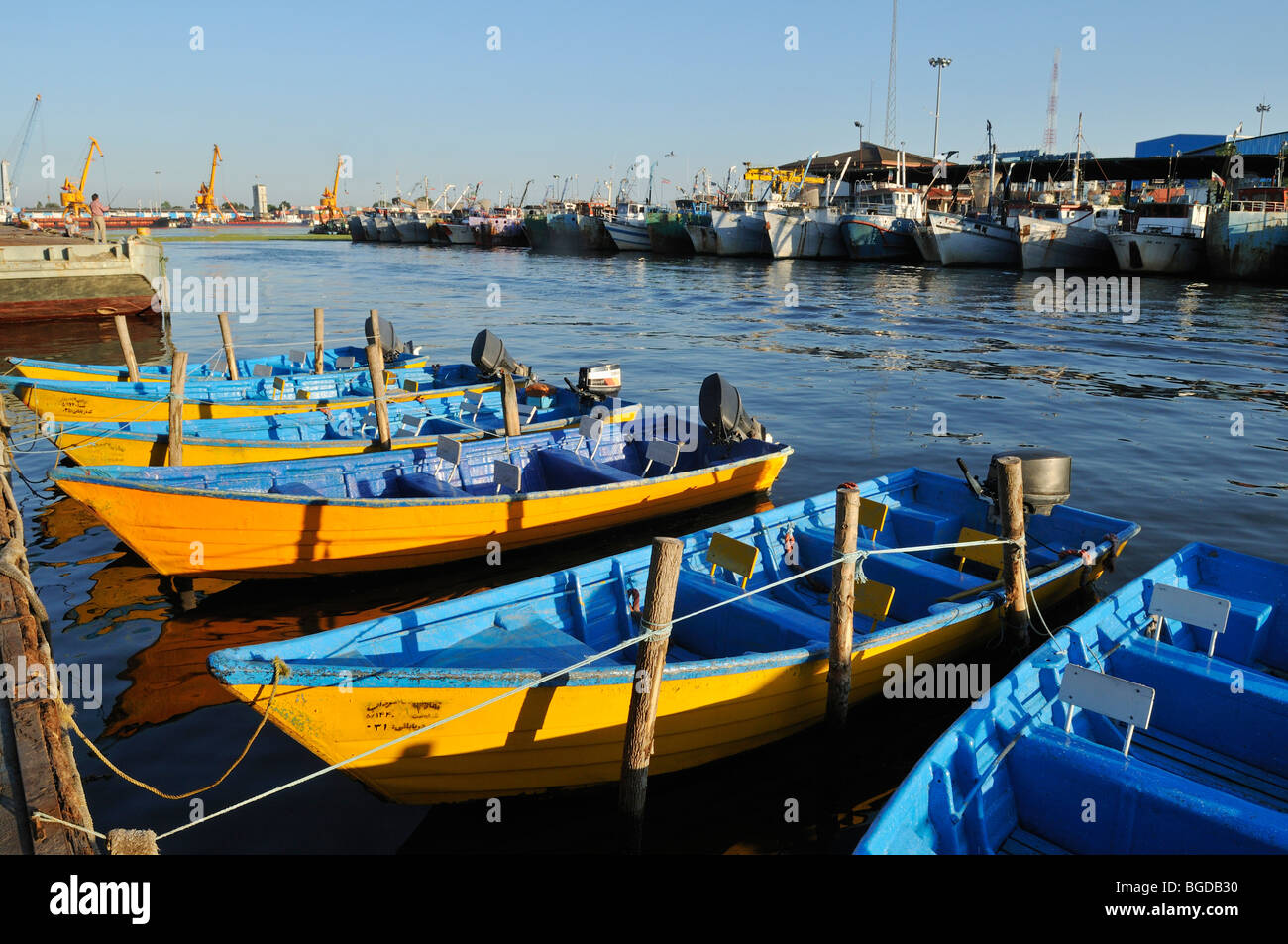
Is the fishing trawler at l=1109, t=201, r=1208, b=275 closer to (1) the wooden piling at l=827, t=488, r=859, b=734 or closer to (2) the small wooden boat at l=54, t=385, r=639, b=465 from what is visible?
(2) the small wooden boat at l=54, t=385, r=639, b=465

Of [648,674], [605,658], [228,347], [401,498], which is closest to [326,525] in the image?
[401,498]

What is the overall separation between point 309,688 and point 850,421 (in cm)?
1851

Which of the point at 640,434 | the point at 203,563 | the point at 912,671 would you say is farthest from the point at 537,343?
the point at 912,671

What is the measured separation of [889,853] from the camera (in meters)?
5.45

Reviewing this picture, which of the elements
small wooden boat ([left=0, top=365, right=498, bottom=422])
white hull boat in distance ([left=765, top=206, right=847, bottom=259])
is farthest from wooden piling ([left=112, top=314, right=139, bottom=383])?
white hull boat in distance ([left=765, top=206, right=847, bottom=259])

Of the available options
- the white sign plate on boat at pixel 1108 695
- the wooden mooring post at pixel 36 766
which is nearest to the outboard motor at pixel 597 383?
the wooden mooring post at pixel 36 766

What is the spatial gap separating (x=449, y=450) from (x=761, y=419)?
11.8 metres

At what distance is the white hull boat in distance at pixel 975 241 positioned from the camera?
221ft

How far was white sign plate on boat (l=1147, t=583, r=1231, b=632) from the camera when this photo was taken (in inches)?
311

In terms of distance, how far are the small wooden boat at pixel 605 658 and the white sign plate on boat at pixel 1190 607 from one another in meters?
1.71

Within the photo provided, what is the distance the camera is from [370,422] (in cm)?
1697

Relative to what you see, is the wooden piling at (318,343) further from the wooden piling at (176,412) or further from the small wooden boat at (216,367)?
the wooden piling at (176,412)

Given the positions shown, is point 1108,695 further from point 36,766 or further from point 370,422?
point 370,422
